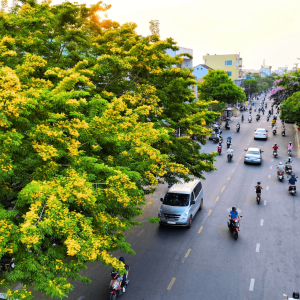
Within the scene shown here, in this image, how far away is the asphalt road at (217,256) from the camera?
35.3 feet

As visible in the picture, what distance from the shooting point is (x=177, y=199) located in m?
16.2

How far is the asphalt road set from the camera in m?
10.8

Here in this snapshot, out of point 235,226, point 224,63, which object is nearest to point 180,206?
point 235,226

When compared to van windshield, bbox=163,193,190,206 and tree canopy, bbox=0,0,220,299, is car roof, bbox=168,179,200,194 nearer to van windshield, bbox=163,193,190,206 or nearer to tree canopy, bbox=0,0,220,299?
van windshield, bbox=163,193,190,206

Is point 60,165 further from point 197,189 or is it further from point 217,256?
point 197,189

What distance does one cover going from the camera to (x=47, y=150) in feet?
22.9

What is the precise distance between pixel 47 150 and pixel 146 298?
626cm

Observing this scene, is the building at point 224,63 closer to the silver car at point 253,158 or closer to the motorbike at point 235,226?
the silver car at point 253,158

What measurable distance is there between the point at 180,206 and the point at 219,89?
137ft

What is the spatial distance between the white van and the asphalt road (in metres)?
0.57

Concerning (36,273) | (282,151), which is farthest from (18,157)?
(282,151)

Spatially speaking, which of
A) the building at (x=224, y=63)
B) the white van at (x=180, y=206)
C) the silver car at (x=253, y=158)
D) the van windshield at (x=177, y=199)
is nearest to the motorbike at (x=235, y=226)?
the white van at (x=180, y=206)

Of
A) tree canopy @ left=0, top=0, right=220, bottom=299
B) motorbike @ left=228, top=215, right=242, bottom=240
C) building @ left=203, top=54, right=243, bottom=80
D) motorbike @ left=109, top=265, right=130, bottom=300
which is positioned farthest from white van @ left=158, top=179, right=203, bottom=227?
building @ left=203, top=54, right=243, bottom=80

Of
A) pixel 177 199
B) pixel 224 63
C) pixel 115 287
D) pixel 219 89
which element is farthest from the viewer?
pixel 224 63
